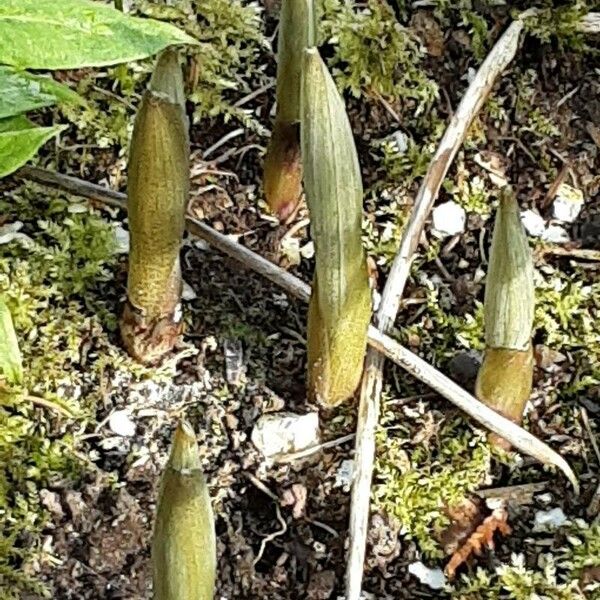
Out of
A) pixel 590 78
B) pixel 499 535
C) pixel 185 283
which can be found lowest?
pixel 499 535

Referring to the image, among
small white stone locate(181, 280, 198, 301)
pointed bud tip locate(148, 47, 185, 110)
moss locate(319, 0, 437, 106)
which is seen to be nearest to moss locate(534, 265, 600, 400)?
moss locate(319, 0, 437, 106)

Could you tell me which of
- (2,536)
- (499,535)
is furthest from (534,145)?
(2,536)

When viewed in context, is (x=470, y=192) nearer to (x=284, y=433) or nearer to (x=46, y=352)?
(x=284, y=433)

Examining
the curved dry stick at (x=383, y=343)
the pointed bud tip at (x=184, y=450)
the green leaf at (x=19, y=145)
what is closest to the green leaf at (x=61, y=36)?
the green leaf at (x=19, y=145)

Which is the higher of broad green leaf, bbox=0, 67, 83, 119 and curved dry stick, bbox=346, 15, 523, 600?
broad green leaf, bbox=0, 67, 83, 119

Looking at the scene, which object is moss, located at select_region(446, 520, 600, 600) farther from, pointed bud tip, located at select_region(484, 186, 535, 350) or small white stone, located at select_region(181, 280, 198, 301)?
small white stone, located at select_region(181, 280, 198, 301)

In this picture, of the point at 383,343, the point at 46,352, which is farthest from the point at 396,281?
the point at 46,352

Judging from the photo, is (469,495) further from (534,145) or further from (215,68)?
(215,68)
